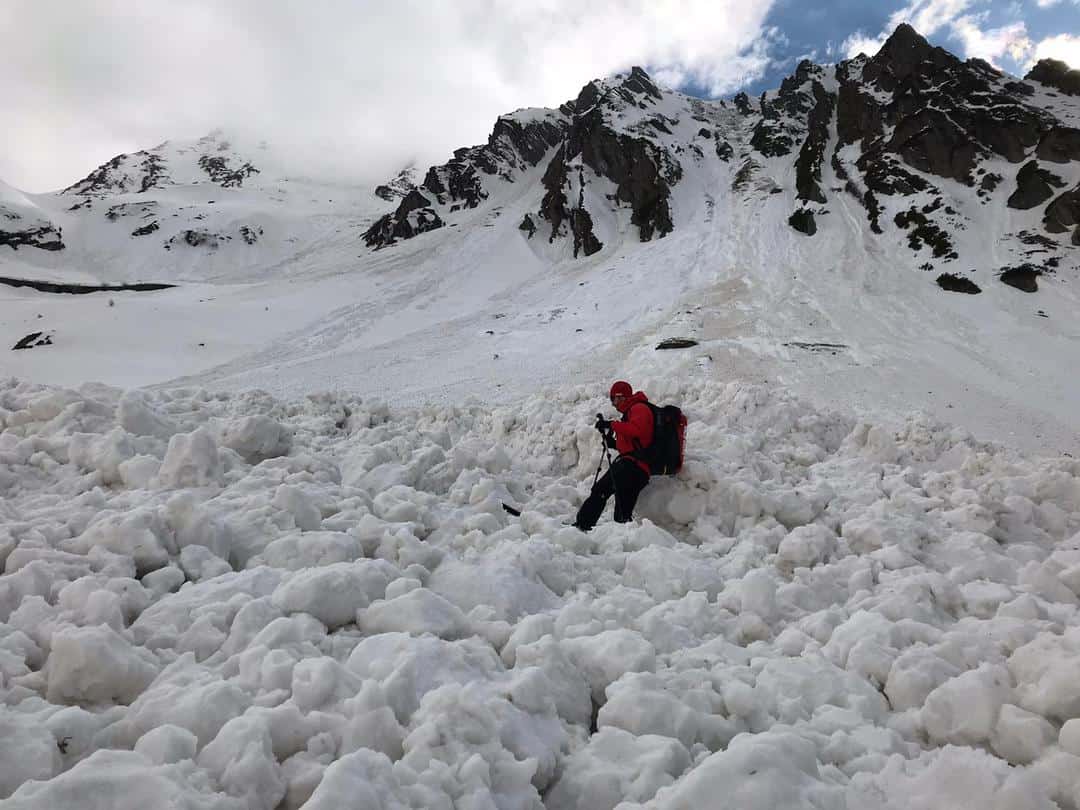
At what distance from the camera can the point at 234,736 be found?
1.97 m

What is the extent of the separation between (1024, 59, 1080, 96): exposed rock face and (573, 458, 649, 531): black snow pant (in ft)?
151

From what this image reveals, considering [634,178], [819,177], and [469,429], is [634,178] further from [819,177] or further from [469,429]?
[469,429]

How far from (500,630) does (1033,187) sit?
109ft

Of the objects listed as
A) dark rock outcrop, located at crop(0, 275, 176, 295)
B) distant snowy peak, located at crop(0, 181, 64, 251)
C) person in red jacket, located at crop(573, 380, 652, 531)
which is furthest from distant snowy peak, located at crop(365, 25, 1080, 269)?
distant snowy peak, located at crop(0, 181, 64, 251)

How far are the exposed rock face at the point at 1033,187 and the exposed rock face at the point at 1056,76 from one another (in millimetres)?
14182

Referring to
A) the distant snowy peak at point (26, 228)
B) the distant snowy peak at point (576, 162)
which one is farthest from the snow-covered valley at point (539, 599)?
the distant snowy peak at point (26, 228)

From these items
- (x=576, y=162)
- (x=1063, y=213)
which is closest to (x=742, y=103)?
(x=576, y=162)

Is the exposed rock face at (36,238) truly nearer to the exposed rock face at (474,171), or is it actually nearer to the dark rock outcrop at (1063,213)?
the exposed rock face at (474,171)

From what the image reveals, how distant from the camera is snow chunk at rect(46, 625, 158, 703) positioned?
221 centimetres

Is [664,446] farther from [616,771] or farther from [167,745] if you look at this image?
[167,745]

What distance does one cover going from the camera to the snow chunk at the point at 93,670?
7.27 feet

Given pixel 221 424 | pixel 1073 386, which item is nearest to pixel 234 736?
pixel 221 424

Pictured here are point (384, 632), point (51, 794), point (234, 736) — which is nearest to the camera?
point (51, 794)

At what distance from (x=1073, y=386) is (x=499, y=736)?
14.6 meters
